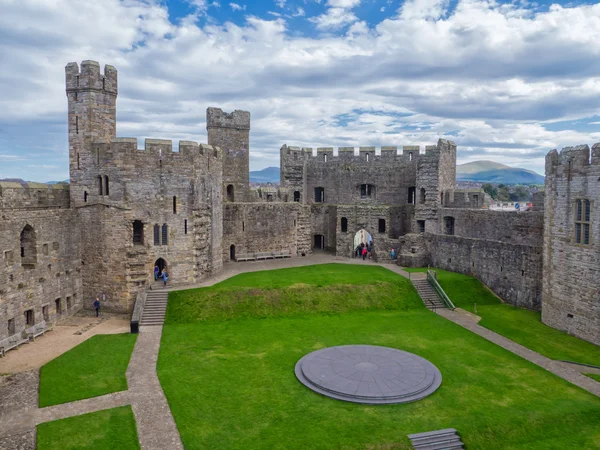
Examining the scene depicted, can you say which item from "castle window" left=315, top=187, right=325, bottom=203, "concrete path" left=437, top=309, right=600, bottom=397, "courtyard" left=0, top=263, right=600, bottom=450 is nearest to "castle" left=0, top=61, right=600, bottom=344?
"courtyard" left=0, top=263, right=600, bottom=450

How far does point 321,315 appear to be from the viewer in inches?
965

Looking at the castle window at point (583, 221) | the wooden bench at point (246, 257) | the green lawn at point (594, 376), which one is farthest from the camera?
the wooden bench at point (246, 257)

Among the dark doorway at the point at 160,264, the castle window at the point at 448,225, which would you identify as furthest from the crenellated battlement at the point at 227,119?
Result: the castle window at the point at 448,225

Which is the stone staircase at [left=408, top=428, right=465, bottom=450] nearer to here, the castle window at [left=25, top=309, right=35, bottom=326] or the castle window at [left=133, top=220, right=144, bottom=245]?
the castle window at [left=25, top=309, right=35, bottom=326]

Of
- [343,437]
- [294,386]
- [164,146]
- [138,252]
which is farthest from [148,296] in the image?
[343,437]

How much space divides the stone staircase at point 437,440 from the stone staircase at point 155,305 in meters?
14.1

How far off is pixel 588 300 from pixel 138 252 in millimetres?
21776

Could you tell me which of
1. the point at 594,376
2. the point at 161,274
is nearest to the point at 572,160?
the point at 594,376

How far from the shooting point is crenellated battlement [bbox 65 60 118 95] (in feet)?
83.6

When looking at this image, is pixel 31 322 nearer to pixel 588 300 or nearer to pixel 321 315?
pixel 321 315

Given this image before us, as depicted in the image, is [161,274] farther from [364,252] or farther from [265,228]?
[364,252]

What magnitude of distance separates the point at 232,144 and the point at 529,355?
23.6 meters

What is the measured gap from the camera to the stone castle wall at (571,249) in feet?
66.8

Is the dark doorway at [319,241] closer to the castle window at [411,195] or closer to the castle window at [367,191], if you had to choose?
A: the castle window at [367,191]
